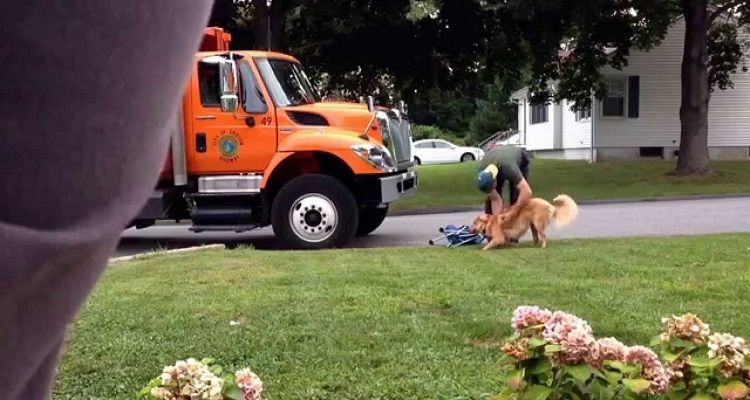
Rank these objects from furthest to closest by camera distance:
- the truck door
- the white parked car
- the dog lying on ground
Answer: the white parked car, the truck door, the dog lying on ground

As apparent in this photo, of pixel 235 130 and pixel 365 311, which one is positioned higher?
pixel 235 130

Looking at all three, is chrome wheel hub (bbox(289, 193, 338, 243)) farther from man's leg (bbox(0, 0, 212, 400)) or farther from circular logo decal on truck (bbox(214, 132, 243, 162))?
man's leg (bbox(0, 0, 212, 400))

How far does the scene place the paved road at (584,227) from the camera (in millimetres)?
12227

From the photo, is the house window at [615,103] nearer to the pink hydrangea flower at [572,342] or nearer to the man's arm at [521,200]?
the man's arm at [521,200]

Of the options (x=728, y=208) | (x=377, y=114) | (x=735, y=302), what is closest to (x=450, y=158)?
(x=728, y=208)

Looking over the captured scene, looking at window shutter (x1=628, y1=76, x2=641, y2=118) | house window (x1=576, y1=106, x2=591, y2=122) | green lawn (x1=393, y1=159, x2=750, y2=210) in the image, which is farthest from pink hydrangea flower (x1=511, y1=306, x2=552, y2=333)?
window shutter (x1=628, y1=76, x2=641, y2=118)

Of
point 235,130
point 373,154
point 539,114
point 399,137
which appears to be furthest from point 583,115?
point 235,130

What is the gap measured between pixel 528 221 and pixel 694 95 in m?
16.0

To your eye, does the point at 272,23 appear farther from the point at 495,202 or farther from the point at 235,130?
the point at 495,202

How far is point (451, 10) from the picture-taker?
22.1 m

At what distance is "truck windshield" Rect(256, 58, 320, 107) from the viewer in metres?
10.9

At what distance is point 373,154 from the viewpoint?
10625mm

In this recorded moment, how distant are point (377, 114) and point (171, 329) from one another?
6661mm

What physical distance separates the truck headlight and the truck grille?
891 millimetres
